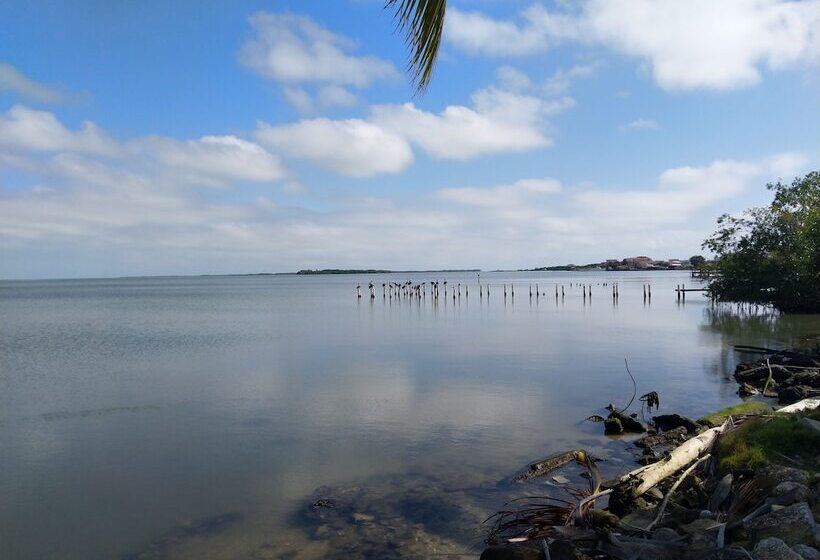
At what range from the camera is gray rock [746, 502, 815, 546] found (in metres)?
5.57

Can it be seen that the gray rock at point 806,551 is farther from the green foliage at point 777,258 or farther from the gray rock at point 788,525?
the green foliage at point 777,258

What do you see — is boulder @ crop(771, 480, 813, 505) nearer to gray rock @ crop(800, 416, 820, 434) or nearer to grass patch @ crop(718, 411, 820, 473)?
grass patch @ crop(718, 411, 820, 473)

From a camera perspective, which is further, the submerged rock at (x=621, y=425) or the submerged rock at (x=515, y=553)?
the submerged rock at (x=621, y=425)

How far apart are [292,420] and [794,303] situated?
4212cm

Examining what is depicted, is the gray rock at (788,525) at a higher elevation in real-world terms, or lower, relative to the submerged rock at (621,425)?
higher

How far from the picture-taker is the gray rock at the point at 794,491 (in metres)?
6.36

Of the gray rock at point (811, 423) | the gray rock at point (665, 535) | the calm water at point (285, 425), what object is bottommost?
the calm water at point (285, 425)

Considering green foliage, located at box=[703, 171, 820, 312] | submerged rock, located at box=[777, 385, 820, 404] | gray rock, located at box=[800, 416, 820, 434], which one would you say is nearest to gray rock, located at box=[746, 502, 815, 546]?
gray rock, located at box=[800, 416, 820, 434]

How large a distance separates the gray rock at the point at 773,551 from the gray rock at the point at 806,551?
0.15 meters

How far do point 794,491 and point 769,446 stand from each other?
2217 mm

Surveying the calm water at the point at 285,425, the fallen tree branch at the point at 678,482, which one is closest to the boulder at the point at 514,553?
the fallen tree branch at the point at 678,482

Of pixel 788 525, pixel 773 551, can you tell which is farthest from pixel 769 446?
pixel 773 551

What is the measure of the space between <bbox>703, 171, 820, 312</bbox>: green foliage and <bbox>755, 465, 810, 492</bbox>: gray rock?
39.1 meters

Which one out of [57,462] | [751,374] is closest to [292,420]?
[57,462]
